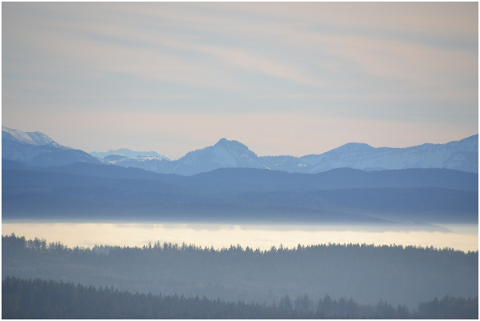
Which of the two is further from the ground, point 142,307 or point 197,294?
point 142,307

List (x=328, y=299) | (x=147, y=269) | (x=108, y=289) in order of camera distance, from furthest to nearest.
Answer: (x=147, y=269) < (x=328, y=299) < (x=108, y=289)

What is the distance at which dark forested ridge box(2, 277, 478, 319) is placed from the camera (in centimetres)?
14125

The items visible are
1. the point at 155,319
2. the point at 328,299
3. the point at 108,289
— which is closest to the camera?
the point at 155,319

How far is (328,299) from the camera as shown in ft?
589

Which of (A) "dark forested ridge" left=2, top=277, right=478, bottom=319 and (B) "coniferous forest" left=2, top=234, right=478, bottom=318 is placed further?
(B) "coniferous forest" left=2, top=234, right=478, bottom=318

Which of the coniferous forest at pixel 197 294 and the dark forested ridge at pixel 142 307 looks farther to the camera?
the coniferous forest at pixel 197 294

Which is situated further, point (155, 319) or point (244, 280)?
point (244, 280)

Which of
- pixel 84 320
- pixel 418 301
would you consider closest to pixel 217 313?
pixel 84 320

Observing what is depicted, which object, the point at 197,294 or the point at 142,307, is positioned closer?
the point at 142,307

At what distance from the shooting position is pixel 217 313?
14538cm

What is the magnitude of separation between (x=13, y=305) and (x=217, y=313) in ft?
129

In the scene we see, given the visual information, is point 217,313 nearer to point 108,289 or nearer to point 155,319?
point 155,319

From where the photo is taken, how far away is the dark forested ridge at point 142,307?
141 meters

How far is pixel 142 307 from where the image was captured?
145000 mm
